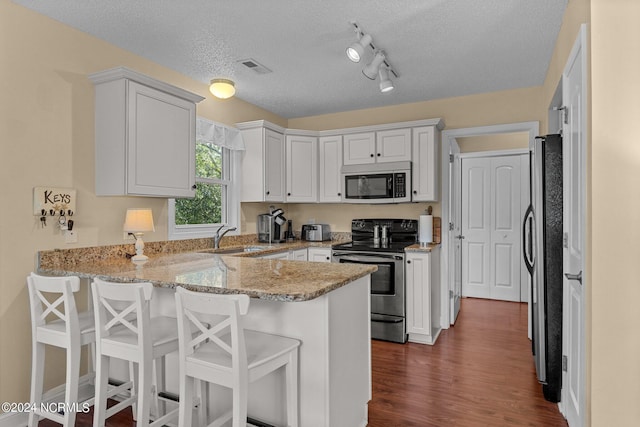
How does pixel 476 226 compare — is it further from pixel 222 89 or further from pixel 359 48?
pixel 222 89

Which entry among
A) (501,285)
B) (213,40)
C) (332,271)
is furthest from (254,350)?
(501,285)

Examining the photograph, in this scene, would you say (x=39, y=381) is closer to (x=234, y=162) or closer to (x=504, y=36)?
(x=234, y=162)

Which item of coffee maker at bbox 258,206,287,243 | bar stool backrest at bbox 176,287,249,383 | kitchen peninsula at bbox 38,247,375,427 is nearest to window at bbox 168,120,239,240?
coffee maker at bbox 258,206,287,243

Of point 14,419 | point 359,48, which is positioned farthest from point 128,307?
point 359,48

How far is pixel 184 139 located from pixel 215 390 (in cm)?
190

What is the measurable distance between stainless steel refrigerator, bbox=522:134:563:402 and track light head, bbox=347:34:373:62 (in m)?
1.31

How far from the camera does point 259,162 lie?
4.07 m

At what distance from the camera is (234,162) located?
4.15 metres

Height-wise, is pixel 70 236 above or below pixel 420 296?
above

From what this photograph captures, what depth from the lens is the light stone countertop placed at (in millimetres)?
1652

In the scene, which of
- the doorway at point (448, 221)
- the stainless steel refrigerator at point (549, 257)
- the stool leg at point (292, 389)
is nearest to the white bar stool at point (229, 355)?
the stool leg at point (292, 389)

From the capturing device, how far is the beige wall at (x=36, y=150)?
7.21 feet

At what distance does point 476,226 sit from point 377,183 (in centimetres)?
222

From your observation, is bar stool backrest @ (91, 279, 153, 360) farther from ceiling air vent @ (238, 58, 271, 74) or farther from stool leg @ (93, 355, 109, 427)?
ceiling air vent @ (238, 58, 271, 74)
